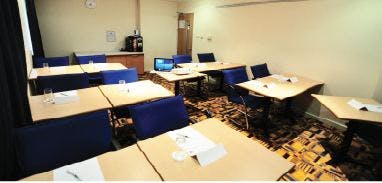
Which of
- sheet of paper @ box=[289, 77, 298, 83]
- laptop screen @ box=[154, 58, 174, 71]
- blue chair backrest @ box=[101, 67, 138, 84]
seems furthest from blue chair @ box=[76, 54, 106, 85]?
sheet of paper @ box=[289, 77, 298, 83]

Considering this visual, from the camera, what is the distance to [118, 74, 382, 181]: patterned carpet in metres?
2.46

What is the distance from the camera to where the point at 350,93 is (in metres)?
3.43

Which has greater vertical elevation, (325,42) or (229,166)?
(325,42)

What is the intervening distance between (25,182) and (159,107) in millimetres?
1104

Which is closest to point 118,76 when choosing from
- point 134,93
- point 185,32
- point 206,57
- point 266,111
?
point 134,93

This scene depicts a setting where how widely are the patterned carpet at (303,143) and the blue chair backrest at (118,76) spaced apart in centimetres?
76

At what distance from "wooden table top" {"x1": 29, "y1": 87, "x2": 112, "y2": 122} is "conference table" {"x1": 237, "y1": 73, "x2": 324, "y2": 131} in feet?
7.06

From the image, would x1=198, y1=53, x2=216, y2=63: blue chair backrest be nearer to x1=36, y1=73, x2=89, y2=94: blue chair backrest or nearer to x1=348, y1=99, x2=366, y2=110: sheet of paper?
x1=36, y1=73, x2=89, y2=94: blue chair backrest

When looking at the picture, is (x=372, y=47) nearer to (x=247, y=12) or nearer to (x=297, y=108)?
(x=297, y=108)

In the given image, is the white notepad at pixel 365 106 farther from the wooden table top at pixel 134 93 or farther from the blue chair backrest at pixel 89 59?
the blue chair backrest at pixel 89 59

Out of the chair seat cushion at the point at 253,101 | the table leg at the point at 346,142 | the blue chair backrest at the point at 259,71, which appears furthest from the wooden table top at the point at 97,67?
the table leg at the point at 346,142

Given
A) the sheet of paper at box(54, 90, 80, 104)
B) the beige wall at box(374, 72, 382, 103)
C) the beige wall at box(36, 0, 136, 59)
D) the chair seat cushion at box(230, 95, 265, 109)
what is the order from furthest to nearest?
the beige wall at box(36, 0, 136, 59) → the chair seat cushion at box(230, 95, 265, 109) → the beige wall at box(374, 72, 382, 103) → the sheet of paper at box(54, 90, 80, 104)

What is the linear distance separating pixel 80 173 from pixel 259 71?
3.71m

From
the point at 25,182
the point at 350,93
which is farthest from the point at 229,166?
the point at 350,93
